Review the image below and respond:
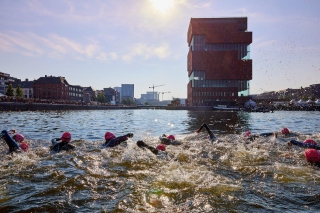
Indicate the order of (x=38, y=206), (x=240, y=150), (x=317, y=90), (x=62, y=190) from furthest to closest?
(x=317, y=90) → (x=240, y=150) → (x=62, y=190) → (x=38, y=206)

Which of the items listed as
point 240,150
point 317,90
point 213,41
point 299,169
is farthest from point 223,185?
point 317,90

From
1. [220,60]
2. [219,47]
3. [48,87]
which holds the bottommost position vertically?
[48,87]

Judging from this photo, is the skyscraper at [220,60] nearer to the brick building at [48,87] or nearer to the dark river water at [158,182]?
the brick building at [48,87]

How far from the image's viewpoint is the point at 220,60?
12038 cm

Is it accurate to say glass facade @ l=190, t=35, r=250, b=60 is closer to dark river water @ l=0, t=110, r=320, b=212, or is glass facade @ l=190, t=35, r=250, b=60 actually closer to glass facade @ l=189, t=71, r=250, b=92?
glass facade @ l=189, t=71, r=250, b=92

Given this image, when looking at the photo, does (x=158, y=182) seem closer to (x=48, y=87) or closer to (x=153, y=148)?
(x=153, y=148)

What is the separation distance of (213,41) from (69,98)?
91.9 meters

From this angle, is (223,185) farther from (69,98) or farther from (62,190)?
(69,98)

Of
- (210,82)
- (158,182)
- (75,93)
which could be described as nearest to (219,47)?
(210,82)

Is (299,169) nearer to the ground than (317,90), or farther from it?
nearer to the ground

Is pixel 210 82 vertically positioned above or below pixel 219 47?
below

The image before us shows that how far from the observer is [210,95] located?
121375mm

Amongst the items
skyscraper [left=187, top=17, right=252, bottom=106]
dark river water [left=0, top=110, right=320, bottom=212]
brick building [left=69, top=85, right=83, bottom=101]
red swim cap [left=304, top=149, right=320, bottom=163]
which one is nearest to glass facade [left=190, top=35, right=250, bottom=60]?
skyscraper [left=187, top=17, right=252, bottom=106]

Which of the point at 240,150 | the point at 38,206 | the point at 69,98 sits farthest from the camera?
the point at 69,98
